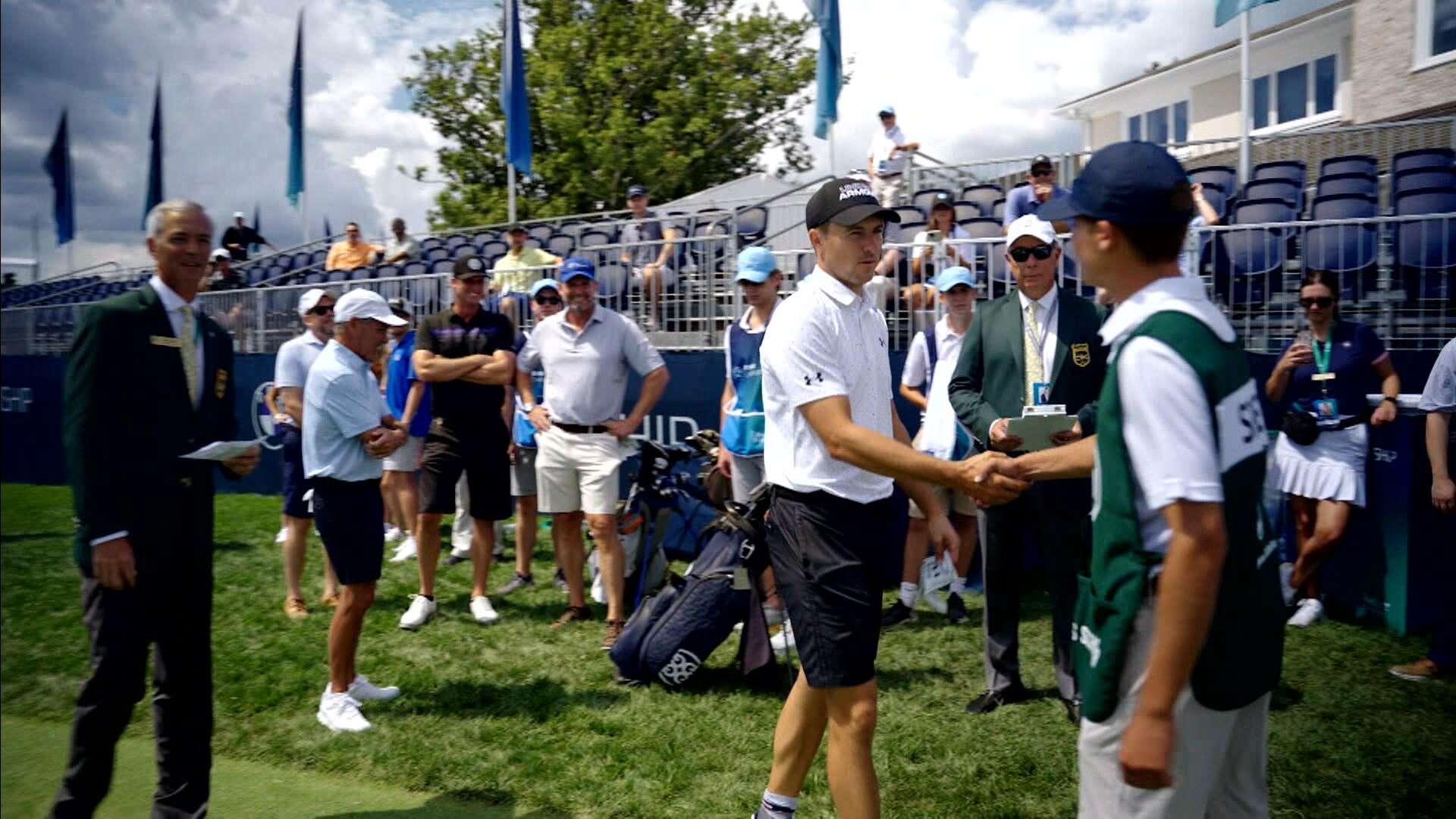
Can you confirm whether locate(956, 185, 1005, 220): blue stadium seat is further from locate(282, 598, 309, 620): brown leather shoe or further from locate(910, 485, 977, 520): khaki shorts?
locate(282, 598, 309, 620): brown leather shoe

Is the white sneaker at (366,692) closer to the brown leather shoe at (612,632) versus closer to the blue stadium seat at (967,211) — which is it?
the brown leather shoe at (612,632)

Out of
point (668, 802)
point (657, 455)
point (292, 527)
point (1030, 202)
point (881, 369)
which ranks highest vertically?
point (1030, 202)

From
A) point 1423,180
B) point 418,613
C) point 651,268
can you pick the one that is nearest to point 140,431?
point 418,613

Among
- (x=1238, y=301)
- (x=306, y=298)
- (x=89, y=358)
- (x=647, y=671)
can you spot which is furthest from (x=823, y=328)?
(x=1238, y=301)

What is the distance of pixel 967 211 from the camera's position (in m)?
11.6

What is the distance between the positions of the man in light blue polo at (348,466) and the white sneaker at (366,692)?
0.51 feet

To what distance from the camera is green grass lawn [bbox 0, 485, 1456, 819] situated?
4316mm

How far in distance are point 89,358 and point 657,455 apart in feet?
12.9

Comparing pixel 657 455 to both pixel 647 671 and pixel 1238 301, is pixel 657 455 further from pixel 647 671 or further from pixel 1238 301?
pixel 1238 301

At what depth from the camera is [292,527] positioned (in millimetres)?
7434

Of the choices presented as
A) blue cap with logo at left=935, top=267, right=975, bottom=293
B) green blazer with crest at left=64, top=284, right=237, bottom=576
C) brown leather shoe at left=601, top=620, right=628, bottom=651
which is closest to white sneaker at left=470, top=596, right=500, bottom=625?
brown leather shoe at left=601, top=620, right=628, bottom=651

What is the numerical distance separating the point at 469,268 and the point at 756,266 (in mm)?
1981

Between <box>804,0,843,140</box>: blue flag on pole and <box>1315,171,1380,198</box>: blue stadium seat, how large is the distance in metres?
6.57

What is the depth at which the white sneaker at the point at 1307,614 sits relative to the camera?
6.38 meters
